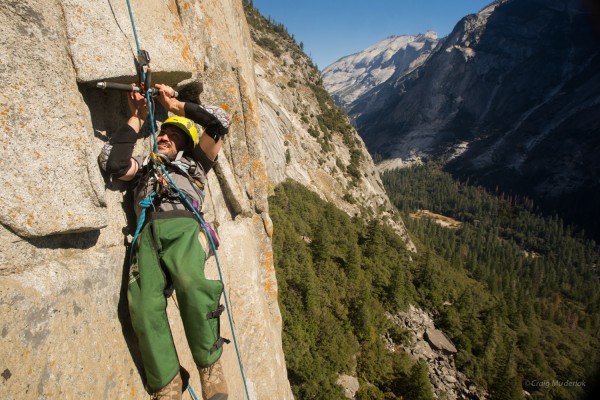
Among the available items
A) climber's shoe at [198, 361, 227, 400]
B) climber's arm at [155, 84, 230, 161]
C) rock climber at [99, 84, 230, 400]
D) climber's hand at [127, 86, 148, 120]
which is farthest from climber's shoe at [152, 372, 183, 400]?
climber's hand at [127, 86, 148, 120]

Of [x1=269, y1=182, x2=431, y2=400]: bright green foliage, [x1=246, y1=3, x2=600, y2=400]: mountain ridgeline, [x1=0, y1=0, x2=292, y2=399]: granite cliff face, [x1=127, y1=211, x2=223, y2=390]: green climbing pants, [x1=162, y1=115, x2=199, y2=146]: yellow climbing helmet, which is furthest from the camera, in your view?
[x1=246, y1=3, x2=600, y2=400]: mountain ridgeline

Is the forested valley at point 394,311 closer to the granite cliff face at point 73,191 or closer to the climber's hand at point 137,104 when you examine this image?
the granite cliff face at point 73,191

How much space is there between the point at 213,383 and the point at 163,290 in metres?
1.17

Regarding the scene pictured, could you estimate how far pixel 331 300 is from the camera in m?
28.1

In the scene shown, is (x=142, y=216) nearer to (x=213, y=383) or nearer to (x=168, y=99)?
(x=168, y=99)

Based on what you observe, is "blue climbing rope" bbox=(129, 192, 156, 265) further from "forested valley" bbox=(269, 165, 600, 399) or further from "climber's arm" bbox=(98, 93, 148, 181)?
"forested valley" bbox=(269, 165, 600, 399)

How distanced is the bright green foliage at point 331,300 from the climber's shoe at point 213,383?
17.5 metres

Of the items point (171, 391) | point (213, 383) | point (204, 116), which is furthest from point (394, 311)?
point (204, 116)

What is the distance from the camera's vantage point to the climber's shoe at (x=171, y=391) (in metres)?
2.95

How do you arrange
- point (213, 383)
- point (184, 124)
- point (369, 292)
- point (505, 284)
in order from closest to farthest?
point (213, 383) → point (184, 124) → point (369, 292) → point (505, 284)

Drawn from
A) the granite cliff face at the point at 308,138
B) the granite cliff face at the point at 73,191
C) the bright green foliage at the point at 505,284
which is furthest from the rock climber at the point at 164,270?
the bright green foliage at the point at 505,284

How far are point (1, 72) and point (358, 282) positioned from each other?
31.6 metres

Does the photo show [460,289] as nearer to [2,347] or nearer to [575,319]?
[575,319]

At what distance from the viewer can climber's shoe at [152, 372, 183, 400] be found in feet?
9.66
